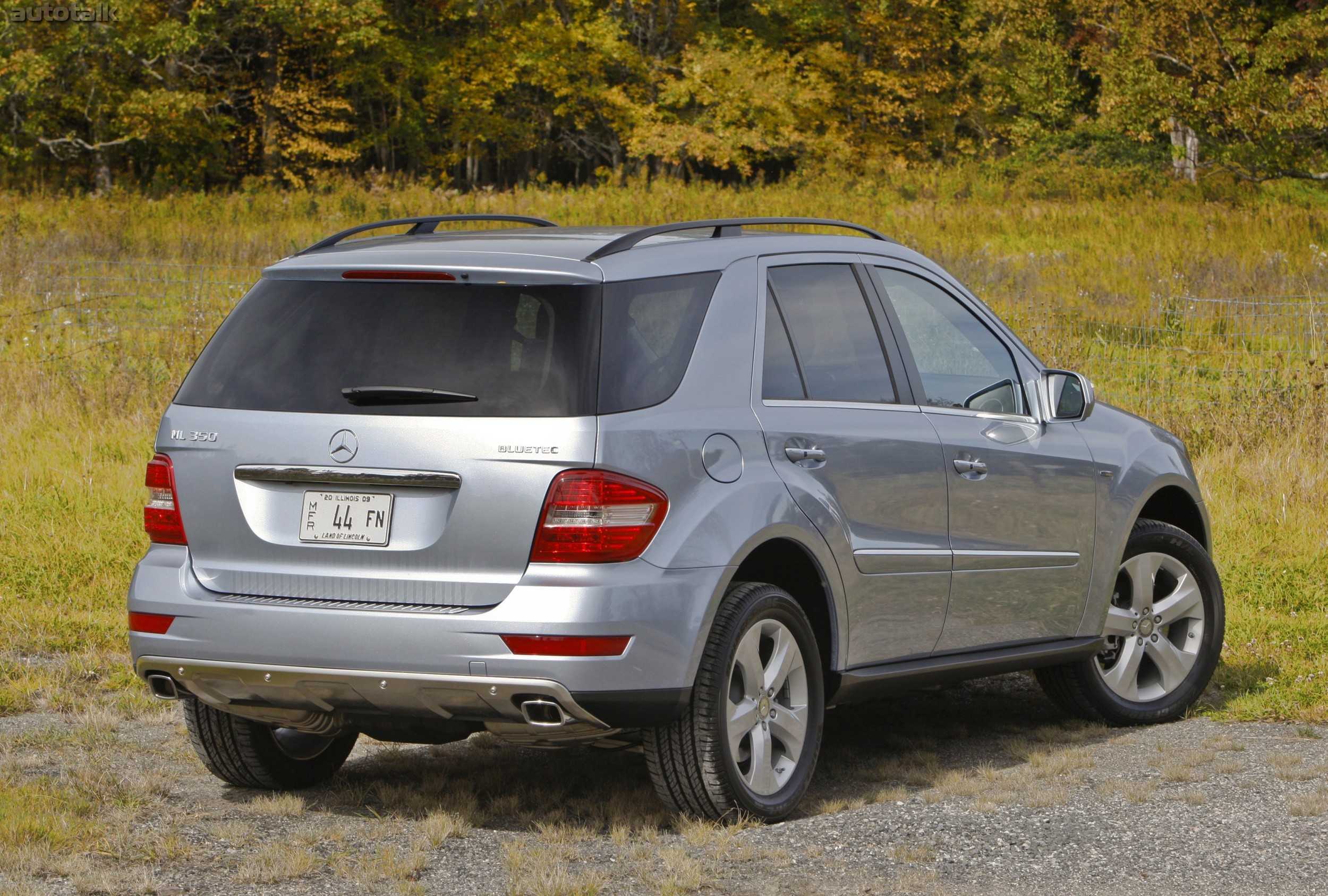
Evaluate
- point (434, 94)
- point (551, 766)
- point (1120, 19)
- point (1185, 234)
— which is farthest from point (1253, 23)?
point (551, 766)

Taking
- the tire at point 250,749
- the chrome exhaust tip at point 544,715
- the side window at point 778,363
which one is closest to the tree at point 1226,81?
the side window at point 778,363

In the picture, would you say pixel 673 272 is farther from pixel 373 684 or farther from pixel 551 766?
pixel 551 766

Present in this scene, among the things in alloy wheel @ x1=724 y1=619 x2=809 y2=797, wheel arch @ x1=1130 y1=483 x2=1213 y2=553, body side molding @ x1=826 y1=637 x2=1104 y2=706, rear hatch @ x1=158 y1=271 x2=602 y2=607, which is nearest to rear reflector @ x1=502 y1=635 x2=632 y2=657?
rear hatch @ x1=158 y1=271 x2=602 y2=607

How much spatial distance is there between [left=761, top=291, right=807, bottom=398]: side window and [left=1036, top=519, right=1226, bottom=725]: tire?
2200 mm

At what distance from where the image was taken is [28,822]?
4.60 m

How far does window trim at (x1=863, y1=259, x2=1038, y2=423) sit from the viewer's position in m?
5.68

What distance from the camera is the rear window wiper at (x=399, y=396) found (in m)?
4.45

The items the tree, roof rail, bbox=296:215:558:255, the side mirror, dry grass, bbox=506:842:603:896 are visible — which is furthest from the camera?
the tree

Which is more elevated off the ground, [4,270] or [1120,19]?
[1120,19]

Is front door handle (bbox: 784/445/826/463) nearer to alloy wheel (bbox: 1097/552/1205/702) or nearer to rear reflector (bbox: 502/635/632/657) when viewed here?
rear reflector (bbox: 502/635/632/657)

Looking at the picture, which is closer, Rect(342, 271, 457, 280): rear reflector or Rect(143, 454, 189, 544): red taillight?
Rect(342, 271, 457, 280): rear reflector

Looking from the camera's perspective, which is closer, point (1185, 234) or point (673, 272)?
point (673, 272)

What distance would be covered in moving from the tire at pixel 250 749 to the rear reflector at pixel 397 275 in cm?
151

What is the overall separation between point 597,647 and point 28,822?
1.81 metres
